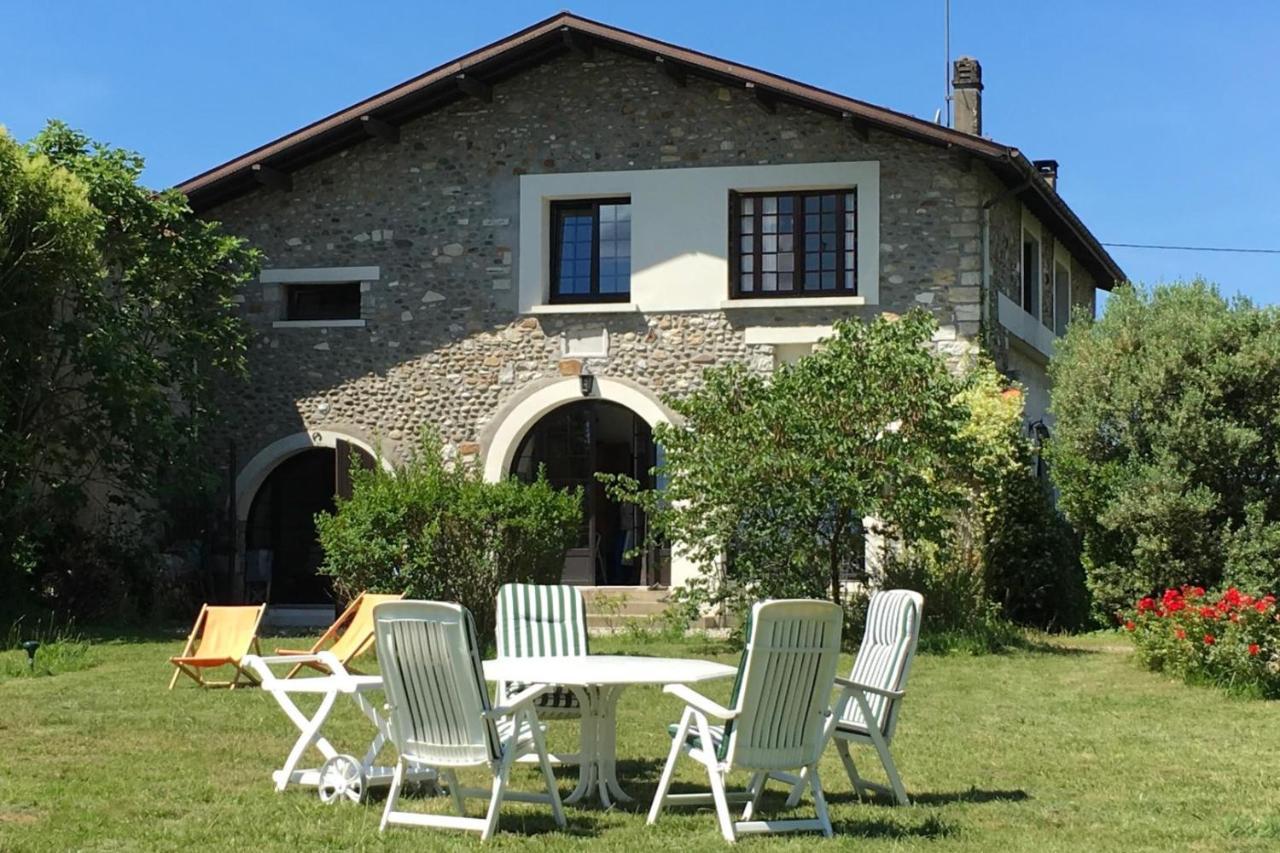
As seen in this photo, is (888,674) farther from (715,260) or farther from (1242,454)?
(715,260)

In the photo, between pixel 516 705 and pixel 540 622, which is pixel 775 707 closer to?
pixel 516 705

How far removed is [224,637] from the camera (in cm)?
1184

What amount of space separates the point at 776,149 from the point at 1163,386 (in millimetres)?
4652

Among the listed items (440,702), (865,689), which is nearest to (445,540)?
(865,689)

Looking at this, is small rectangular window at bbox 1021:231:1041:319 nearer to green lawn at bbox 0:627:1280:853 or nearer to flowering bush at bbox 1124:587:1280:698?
flowering bush at bbox 1124:587:1280:698

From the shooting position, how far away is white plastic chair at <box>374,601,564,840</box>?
637 centimetres

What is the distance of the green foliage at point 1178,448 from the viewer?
47.6 feet

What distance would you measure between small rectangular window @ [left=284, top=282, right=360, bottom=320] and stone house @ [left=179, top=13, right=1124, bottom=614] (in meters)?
0.03

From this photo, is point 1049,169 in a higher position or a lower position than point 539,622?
higher

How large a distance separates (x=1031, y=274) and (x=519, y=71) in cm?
628

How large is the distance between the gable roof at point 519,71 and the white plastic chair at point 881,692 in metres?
9.40

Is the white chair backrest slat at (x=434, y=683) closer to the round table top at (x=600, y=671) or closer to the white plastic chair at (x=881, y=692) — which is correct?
the round table top at (x=600, y=671)

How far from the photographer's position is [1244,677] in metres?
11.1

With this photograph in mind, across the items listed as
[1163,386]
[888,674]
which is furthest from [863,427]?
[888,674]
